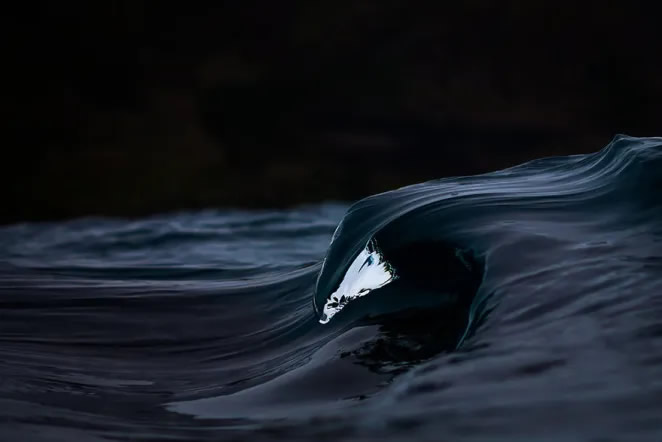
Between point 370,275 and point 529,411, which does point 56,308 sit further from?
point 529,411

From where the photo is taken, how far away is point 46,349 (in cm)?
136

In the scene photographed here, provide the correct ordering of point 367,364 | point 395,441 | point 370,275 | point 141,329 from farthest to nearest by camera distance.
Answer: point 141,329
point 370,275
point 367,364
point 395,441

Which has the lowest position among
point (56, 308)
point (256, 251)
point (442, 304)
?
point (442, 304)

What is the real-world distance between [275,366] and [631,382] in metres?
0.55

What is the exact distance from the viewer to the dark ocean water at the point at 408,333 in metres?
0.78

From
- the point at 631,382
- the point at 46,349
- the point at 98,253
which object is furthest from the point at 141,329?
the point at 98,253

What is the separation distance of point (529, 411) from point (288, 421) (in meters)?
0.25

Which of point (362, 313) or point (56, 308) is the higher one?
point (56, 308)

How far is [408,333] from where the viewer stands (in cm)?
104

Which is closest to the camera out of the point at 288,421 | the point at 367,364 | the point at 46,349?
the point at 288,421

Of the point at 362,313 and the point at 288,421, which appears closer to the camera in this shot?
the point at 288,421

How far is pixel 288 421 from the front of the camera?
2.71 ft

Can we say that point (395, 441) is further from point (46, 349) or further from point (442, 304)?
point (46, 349)

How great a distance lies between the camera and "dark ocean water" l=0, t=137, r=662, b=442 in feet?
2.55
